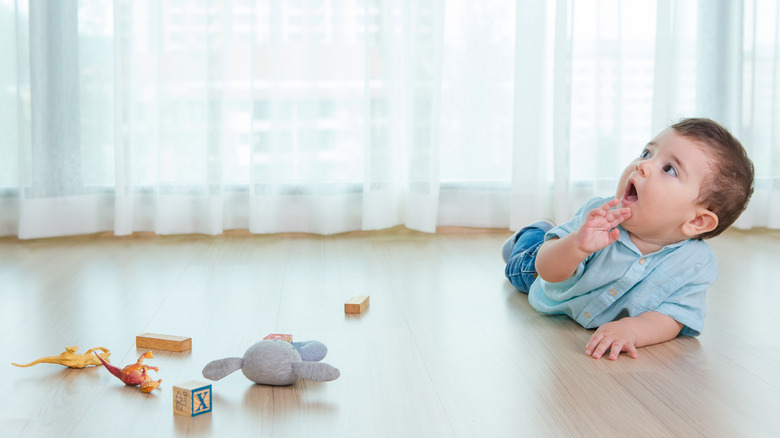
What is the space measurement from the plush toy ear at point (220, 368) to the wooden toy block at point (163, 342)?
0.16 m

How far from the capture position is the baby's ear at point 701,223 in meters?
1.16

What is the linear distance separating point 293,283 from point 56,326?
1.55ft

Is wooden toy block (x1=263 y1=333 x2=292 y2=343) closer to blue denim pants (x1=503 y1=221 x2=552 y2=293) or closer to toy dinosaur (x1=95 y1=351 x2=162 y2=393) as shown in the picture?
A: toy dinosaur (x1=95 y1=351 x2=162 y2=393)

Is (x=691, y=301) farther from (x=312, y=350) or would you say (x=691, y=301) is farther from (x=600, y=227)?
(x=312, y=350)

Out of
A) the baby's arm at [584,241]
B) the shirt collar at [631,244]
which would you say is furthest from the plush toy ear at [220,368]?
the shirt collar at [631,244]

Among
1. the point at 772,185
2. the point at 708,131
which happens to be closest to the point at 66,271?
the point at 708,131

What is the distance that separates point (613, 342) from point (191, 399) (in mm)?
619

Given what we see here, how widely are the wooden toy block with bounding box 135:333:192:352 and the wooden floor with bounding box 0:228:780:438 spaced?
0.02m

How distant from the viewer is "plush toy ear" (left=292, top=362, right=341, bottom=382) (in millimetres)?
979

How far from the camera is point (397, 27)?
2111 millimetres

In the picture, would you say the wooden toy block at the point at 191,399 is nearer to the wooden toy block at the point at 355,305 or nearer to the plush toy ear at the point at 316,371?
the plush toy ear at the point at 316,371

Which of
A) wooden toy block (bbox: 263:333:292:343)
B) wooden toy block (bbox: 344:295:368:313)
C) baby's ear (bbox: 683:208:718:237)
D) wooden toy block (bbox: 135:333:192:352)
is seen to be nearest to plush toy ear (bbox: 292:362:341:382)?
wooden toy block (bbox: 263:333:292:343)

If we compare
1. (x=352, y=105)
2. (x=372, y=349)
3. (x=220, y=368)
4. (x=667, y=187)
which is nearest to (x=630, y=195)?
(x=667, y=187)

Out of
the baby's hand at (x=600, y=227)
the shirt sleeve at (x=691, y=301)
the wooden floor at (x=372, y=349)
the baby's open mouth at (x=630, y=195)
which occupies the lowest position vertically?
the wooden floor at (x=372, y=349)
